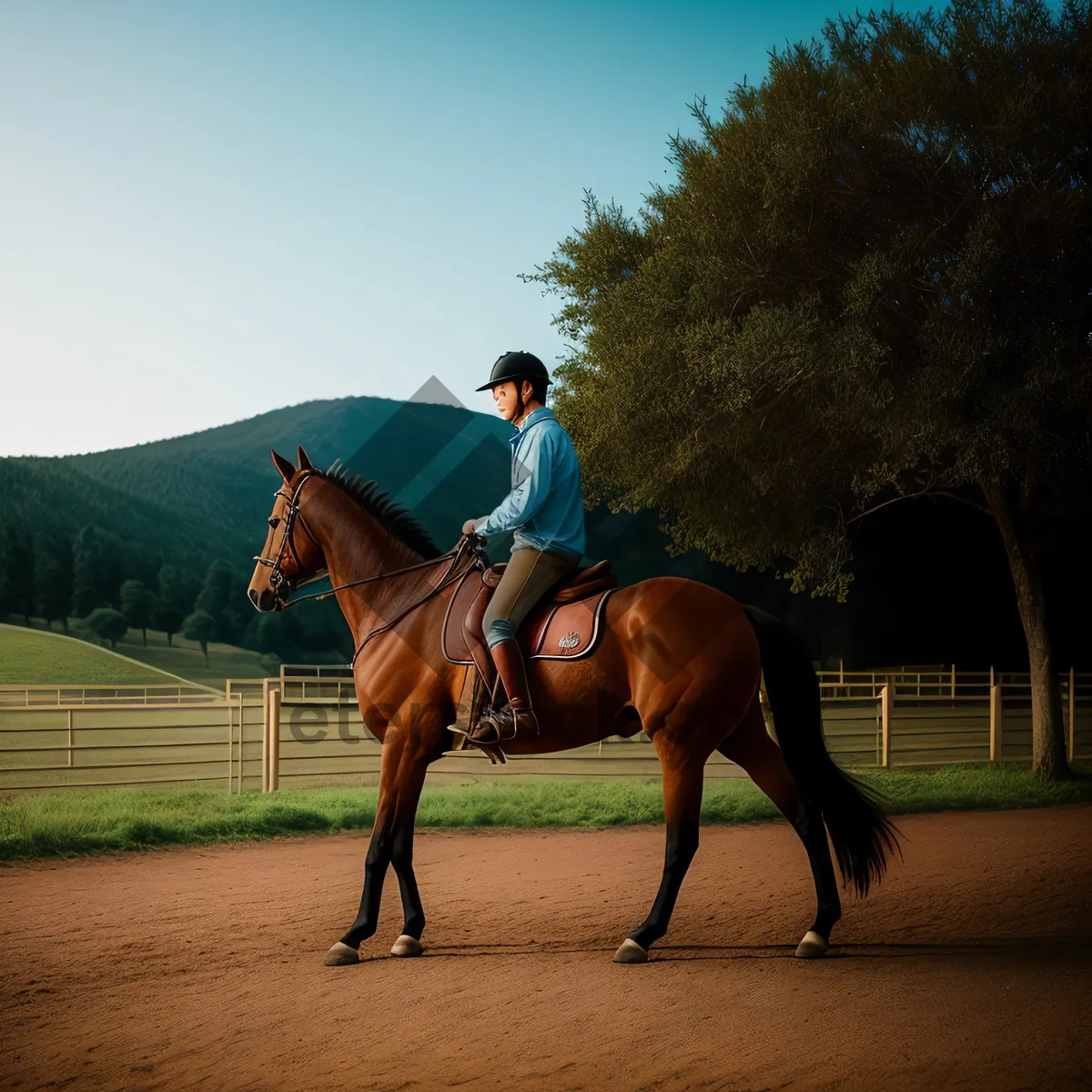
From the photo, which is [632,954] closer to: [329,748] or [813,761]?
[813,761]

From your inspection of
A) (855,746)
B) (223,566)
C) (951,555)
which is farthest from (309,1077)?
(223,566)

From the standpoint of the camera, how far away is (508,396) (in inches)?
245

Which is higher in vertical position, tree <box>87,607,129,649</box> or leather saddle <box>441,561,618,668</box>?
leather saddle <box>441,561,618,668</box>

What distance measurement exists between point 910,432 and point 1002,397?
4.17ft

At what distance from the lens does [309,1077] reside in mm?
3955

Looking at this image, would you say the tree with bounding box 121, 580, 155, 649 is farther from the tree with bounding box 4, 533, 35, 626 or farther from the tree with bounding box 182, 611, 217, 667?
the tree with bounding box 4, 533, 35, 626

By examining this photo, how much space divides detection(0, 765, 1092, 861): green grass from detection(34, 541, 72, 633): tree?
6566 centimetres

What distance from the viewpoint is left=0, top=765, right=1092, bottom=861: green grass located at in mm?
10148

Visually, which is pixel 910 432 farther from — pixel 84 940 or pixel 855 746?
pixel 84 940

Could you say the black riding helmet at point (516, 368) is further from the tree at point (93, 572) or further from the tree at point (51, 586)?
the tree at point (93, 572)

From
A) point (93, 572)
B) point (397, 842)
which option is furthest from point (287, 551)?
point (93, 572)

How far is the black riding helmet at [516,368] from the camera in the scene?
20.3ft

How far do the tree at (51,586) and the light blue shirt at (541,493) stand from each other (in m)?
73.9

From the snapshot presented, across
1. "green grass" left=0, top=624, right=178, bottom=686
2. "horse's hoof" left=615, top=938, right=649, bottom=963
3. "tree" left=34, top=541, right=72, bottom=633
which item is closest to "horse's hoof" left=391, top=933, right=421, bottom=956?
"horse's hoof" left=615, top=938, right=649, bottom=963
